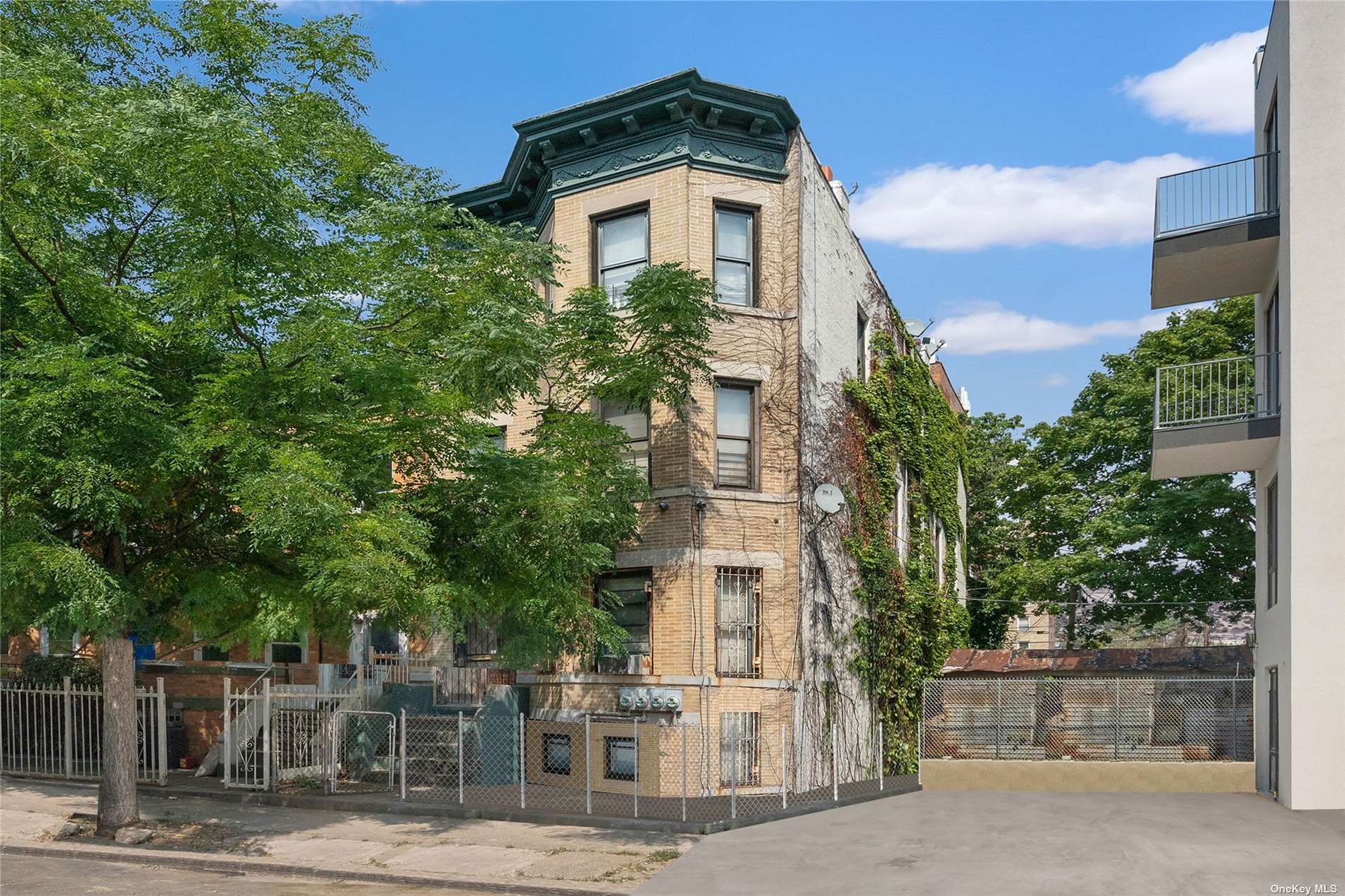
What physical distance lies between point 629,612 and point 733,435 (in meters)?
3.59

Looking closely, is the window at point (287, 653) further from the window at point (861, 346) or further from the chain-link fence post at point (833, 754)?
the window at point (861, 346)

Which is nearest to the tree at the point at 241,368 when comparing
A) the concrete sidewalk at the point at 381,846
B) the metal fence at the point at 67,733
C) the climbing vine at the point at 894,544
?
the concrete sidewalk at the point at 381,846

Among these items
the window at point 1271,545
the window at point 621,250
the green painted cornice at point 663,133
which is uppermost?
the green painted cornice at point 663,133

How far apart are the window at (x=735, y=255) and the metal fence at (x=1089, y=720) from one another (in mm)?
7869

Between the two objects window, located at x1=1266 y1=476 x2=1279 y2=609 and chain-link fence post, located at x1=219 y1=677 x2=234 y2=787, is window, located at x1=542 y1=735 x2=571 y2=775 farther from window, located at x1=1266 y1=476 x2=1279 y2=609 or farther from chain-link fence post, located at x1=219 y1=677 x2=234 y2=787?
window, located at x1=1266 y1=476 x2=1279 y2=609

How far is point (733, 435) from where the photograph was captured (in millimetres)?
20047

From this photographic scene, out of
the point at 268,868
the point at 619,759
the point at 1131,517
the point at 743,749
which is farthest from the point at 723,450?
the point at 1131,517

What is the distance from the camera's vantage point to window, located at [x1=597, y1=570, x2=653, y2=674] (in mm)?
19594

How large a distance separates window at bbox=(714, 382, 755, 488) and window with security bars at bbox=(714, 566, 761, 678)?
160 centimetres

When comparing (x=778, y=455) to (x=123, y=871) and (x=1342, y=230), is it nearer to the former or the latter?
(x=1342, y=230)

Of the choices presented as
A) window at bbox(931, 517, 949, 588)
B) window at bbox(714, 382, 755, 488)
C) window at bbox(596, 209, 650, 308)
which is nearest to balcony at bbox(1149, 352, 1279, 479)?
window at bbox(714, 382, 755, 488)

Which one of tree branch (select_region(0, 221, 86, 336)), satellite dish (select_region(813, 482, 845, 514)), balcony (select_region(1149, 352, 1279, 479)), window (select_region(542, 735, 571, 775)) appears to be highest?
tree branch (select_region(0, 221, 86, 336))

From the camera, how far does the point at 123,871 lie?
12820 millimetres

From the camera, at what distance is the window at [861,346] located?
77.2ft
